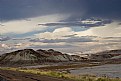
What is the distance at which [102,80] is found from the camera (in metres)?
38.8

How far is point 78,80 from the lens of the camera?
39.0 metres

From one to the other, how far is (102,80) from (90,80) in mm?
1487

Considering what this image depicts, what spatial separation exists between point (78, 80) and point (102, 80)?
9.77 ft

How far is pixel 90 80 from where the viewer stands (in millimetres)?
38906

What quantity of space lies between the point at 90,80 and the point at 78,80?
A: 1.49 meters
